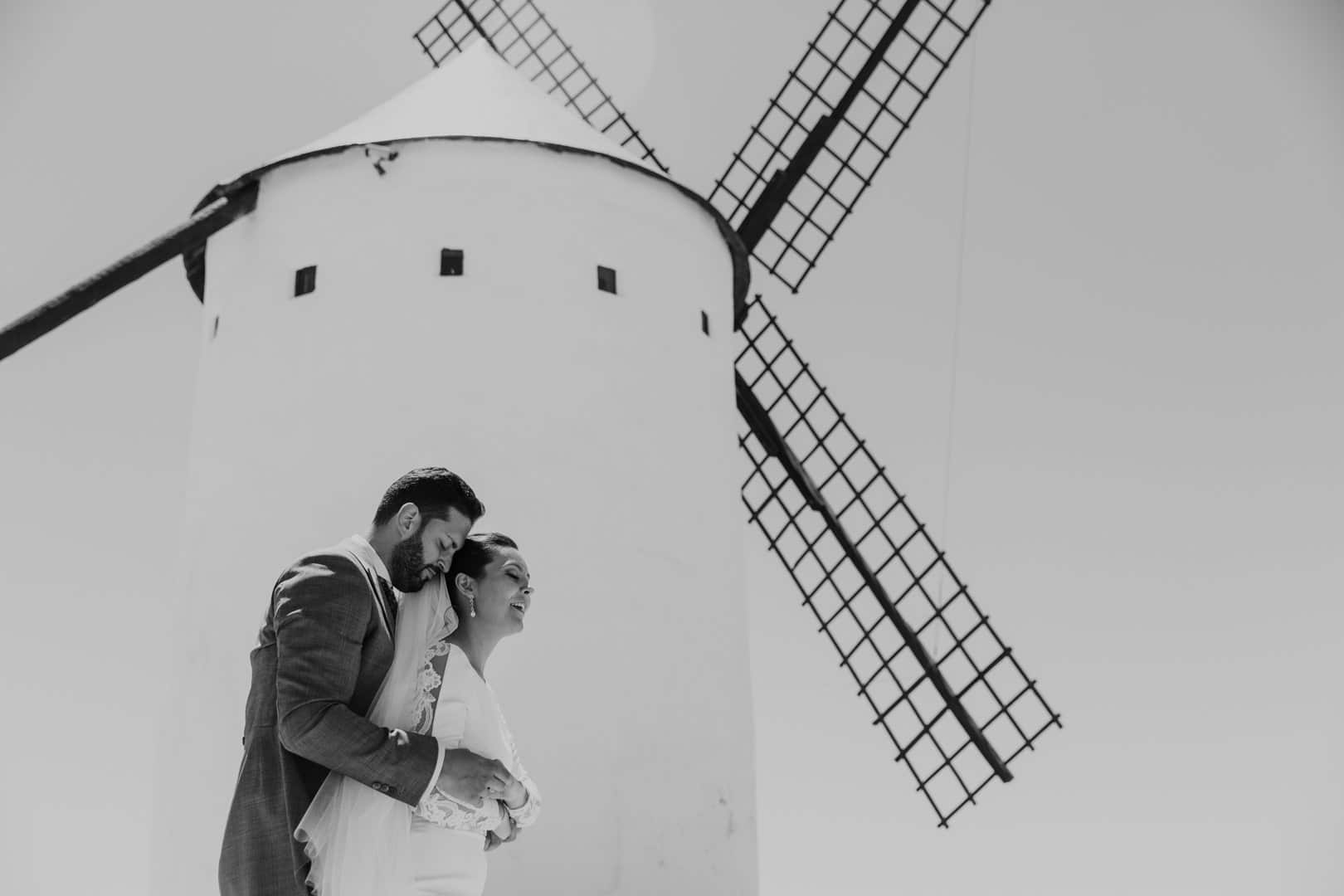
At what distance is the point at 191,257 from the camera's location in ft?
22.9

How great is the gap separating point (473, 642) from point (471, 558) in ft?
0.54

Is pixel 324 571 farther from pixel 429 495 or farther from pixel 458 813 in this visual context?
pixel 458 813

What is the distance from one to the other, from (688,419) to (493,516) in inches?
44.6

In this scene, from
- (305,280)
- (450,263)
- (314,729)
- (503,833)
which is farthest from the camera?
(305,280)

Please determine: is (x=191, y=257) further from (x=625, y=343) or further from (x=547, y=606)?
(x=547, y=606)

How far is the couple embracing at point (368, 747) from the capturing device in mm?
2379

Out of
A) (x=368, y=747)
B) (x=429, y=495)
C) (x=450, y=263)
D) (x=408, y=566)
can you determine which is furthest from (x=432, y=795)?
(x=450, y=263)

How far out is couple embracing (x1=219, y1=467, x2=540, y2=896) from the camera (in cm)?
238

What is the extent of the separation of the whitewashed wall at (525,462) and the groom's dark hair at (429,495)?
9.52ft

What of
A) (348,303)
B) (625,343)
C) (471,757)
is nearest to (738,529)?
(625,343)

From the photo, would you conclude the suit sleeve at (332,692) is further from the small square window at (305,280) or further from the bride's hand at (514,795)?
the small square window at (305,280)

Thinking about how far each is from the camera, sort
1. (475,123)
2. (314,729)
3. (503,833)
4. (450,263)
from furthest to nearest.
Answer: (475,123) → (450,263) → (503,833) → (314,729)

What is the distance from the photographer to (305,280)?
6172 mm

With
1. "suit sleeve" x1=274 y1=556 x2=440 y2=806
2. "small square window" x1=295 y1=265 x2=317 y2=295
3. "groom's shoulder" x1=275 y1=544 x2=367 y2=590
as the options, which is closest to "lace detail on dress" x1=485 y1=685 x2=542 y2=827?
"suit sleeve" x1=274 y1=556 x2=440 y2=806
